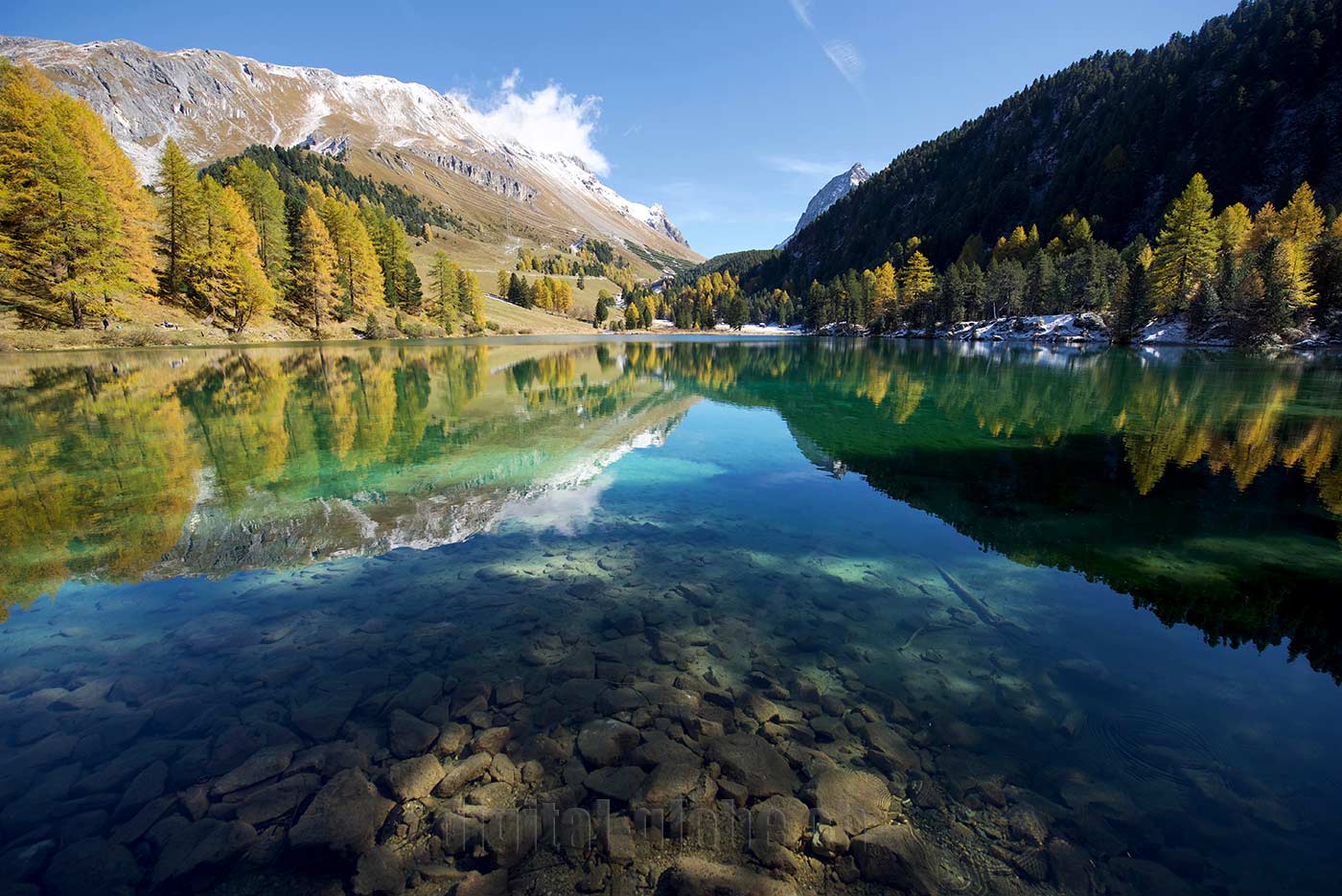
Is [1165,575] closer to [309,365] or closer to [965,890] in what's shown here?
[965,890]

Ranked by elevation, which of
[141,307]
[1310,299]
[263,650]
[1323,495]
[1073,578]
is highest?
[1310,299]

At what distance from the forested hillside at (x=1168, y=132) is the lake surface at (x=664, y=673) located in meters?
152

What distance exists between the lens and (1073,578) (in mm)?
9234

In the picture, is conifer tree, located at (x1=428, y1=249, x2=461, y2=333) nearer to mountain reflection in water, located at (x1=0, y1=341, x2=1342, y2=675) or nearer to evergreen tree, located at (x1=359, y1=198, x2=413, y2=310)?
evergreen tree, located at (x1=359, y1=198, x2=413, y2=310)

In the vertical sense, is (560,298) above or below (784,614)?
above

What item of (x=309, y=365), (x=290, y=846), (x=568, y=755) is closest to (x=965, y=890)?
(x=568, y=755)

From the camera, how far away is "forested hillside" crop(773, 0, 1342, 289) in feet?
377

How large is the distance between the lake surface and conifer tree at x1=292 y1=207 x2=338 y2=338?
70.3 metres

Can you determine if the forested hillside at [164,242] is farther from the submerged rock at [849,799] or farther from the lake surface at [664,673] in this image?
the submerged rock at [849,799]

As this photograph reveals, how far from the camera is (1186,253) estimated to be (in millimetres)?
71062

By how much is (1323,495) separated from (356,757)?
20890 mm

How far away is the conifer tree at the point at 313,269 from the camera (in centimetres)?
7581

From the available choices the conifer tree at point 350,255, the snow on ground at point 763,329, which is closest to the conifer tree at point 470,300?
the conifer tree at point 350,255

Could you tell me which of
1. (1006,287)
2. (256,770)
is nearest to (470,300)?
(1006,287)
